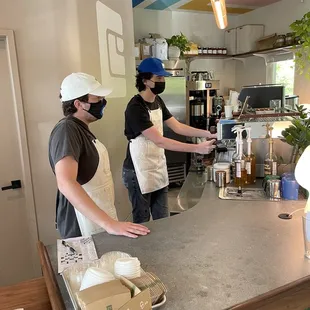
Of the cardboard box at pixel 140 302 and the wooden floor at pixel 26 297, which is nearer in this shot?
the cardboard box at pixel 140 302

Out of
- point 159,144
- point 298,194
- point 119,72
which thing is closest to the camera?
point 298,194

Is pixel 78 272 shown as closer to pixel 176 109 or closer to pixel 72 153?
pixel 72 153

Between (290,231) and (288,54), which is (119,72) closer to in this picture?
(290,231)

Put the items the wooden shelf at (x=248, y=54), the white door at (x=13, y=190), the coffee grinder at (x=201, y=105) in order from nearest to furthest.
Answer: the white door at (x=13, y=190) → the wooden shelf at (x=248, y=54) → the coffee grinder at (x=201, y=105)

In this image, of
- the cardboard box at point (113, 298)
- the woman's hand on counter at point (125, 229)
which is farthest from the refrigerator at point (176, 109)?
the cardboard box at point (113, 298)

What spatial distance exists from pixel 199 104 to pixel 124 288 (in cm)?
501

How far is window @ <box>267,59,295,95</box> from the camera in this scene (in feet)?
17.8

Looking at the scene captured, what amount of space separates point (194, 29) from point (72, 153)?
5.36 m

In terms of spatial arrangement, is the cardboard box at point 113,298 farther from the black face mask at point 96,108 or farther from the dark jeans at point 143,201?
the dark jeans at point 143,201

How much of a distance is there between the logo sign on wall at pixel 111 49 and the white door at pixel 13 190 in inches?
29.5

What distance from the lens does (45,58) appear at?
7.88ft

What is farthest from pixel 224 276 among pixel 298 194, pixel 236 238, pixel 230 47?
pixel 230 47

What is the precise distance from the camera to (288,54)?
5438 mm

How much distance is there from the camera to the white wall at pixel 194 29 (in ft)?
18.2
